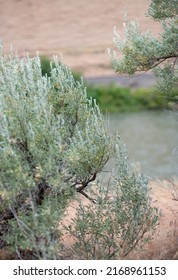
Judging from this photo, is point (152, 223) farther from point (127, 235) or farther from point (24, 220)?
point (24, 220)

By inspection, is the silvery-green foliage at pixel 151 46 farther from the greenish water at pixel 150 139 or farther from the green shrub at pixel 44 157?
the greenish water at pixel 150 139

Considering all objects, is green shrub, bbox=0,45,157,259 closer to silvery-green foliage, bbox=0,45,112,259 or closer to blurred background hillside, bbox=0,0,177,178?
silvery-green foliage, bbox=0,45,112,259

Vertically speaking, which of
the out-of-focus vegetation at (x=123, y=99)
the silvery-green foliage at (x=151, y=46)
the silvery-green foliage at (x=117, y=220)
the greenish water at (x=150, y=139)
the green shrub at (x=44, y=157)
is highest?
the silvery-green foliage at (x=151, y=46)

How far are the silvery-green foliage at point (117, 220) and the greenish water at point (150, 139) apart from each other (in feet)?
30.4

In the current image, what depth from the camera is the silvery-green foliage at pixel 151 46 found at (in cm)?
966

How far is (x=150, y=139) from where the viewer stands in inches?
1069

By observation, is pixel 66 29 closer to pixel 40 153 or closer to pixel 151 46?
pixel 151 46

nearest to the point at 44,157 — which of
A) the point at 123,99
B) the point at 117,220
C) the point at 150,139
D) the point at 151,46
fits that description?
the point at 117,220

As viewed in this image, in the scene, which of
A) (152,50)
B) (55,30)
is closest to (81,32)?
(55,30)

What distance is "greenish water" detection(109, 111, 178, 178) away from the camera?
68.0 ft

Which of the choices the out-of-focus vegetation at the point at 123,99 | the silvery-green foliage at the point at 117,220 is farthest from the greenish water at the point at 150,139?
the silvery-green foliage at the point at 117,220

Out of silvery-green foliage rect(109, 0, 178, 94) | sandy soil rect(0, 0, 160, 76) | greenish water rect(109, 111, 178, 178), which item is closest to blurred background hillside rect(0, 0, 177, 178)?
sandy soil rect(0, 0, 160, 76)

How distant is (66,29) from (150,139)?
17988 millimetres

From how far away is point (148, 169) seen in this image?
2048 cm
